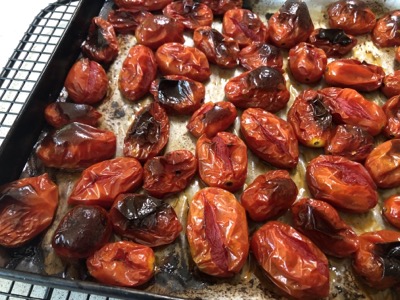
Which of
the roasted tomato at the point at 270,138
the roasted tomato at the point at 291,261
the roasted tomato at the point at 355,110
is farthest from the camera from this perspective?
the roasted tomato at the point at 355,110

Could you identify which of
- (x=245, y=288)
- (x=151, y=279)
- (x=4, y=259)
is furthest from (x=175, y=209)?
(x=4, y=259)

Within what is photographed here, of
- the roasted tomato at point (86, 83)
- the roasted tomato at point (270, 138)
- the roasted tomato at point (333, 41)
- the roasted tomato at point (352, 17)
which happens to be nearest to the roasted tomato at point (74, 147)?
the roasted tomato at point (86, 83)

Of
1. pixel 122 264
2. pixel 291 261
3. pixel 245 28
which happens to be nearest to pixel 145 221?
pixel 122 264

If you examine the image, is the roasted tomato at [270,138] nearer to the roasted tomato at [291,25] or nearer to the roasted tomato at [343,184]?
the roasted tomato at [343,184]

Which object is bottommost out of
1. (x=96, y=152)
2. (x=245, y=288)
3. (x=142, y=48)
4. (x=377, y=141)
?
(x=245, y=288)

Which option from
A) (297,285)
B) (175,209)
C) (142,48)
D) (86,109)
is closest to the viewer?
(297,285)

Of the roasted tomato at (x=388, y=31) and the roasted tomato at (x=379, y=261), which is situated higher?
the roasted tomato at (x=388, y=31)

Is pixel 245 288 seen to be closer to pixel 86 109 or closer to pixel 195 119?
pixel 195 119

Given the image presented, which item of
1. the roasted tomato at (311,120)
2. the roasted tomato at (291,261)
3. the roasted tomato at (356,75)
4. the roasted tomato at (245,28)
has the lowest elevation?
the roasted tomato at (291,261)
